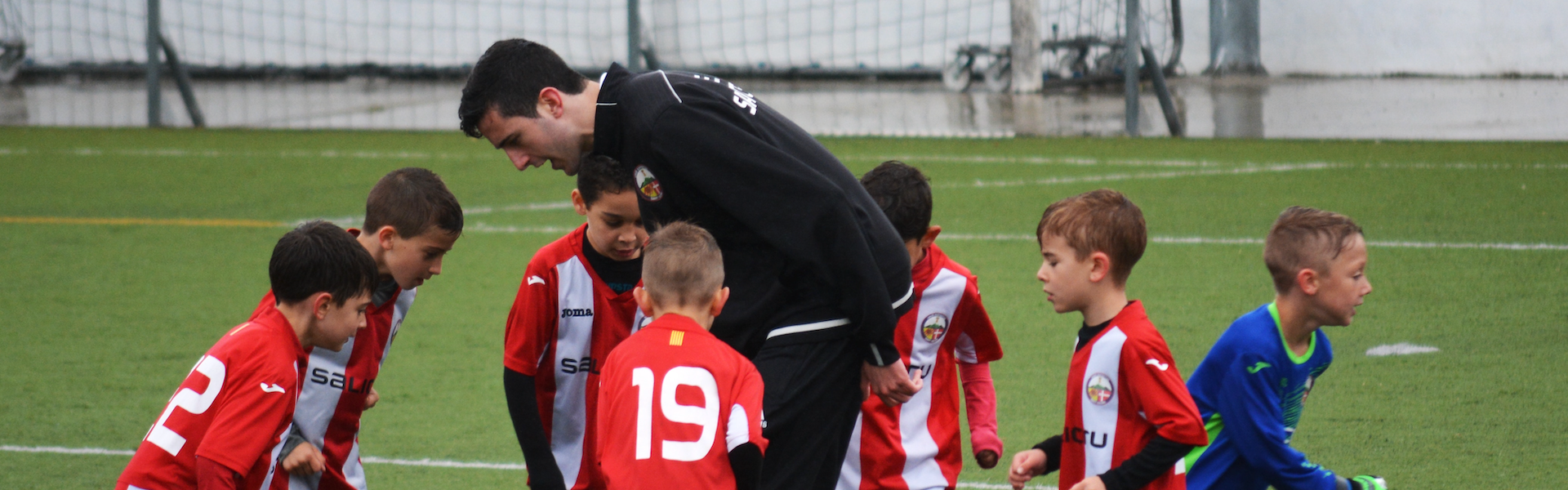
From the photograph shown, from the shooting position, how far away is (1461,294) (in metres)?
6.27

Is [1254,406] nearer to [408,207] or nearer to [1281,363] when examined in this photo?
[1281,363]

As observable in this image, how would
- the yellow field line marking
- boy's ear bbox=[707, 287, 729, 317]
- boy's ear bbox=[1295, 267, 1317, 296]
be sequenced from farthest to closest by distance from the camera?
the yellow field line marking < boy's ear bbox=[1295, 267, 1317, 296] < boy's ear bbox=[707, 287, 729, 317]

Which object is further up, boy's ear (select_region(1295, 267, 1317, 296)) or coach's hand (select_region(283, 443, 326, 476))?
boy's ear (select_region(1295, 267, 1317, 296))

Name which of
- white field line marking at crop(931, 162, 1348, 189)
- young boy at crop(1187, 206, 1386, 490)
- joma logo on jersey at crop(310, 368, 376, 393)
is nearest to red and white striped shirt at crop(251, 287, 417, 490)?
joma logo on jersey at crop(310, 368, 376, 393)

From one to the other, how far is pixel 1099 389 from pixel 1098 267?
239 millimetres

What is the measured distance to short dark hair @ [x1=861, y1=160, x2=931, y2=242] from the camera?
3.10m

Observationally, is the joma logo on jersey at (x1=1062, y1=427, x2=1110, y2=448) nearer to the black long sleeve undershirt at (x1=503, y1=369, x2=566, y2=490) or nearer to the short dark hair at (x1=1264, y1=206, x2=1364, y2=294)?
the short dark hair at (x1=1264, y1=206, x2=1364, y2=294)

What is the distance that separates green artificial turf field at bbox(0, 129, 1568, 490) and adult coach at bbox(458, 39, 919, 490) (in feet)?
5.21

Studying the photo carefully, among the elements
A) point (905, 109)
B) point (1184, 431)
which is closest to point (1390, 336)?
point (1184, 431)

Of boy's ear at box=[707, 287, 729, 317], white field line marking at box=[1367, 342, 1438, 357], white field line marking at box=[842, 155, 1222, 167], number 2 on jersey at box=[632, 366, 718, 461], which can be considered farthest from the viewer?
white field line marking at box=[842, 155, 1222, 167]

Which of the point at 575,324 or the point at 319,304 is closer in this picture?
the point at 319,304

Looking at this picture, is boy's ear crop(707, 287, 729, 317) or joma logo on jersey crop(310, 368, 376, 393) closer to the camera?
boy's ear crop(707, 287, 729, 317)

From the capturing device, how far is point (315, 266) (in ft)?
9.06

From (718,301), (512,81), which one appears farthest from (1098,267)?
(512,81)
